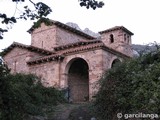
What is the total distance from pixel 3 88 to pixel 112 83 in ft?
10.9

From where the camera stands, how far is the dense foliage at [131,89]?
7848mm

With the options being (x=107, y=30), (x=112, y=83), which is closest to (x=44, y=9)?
(x=112, y=83)

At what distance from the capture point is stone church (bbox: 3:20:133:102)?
2478 centimetres

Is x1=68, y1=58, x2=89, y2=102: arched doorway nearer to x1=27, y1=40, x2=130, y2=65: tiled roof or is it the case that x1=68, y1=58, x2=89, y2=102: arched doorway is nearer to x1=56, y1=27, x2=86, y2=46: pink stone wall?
x1=27, y1=40, x2=130, y2=65: tiled roof

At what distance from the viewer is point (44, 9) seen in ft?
27.3

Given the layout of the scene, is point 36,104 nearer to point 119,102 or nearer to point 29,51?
point 119,102

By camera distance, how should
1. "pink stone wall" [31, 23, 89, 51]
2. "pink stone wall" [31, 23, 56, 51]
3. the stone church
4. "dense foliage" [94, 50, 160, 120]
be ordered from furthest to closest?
"pink stone wall" [31, 23, 56, 51]
"pink stone wall" [31, 23, 89, 51]
the stone church
"dense foliage" [94, 50, 160, 120]

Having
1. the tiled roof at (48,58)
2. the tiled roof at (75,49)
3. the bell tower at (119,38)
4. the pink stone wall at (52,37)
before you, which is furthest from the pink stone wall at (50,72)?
the bell tower at (119,38)

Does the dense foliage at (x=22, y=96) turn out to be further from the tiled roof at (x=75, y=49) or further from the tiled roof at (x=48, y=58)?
the tiled roof at (x=48, y=58)

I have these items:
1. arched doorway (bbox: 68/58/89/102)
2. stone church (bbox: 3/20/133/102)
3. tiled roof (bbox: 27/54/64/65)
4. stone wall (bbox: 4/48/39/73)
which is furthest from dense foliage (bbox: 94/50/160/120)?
stone wall (bbox: 4/48/39/73)

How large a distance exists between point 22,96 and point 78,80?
15779 millimetres

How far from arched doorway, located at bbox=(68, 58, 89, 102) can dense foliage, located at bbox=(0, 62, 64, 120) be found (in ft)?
24.7

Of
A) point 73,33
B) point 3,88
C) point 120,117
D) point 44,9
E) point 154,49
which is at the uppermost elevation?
point 73,33

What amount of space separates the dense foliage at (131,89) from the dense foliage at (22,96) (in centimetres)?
258
